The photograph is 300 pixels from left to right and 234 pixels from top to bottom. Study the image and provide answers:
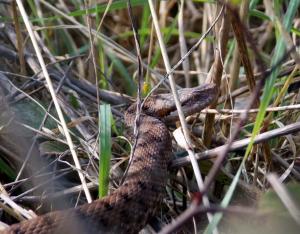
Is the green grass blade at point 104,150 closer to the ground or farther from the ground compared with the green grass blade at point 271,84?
closer to the ground

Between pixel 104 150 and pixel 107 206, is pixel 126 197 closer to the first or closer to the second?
pixel 107 206

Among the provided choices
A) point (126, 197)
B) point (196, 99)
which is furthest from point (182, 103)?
point (126, 197)

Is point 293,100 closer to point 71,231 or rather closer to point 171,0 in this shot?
point 71,231

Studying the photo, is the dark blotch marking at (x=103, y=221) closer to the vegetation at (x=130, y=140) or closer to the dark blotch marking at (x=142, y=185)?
the vegetation at (x=130, y=140)

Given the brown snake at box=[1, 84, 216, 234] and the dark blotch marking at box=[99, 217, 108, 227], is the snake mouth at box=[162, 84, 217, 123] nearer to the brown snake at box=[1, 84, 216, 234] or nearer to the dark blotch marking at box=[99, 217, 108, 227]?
the brown snake at box=[1, 84, 216, 234]

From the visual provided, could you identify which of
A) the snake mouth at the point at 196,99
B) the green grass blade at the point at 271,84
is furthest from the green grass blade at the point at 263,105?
the snake mouth at the point at 196,99

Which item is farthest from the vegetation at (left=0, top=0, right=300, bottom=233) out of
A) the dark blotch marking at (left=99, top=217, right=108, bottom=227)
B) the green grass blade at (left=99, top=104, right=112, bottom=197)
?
the dark blotch marking at (left=99, top=217, right=108, bottom=227)
